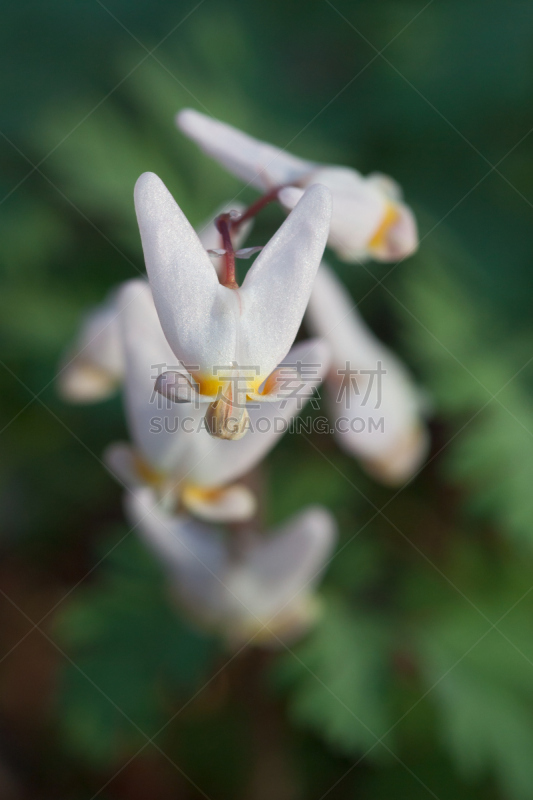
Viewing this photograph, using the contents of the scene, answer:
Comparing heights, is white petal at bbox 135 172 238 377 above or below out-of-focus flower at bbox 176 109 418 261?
below

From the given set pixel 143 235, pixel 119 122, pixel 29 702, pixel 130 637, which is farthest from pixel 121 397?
pixel 143 235

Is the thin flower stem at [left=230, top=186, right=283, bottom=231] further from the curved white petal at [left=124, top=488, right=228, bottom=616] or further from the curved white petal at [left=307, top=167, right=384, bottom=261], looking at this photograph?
the curved white petal at [left=124, top=488, right=228, bottom=616]

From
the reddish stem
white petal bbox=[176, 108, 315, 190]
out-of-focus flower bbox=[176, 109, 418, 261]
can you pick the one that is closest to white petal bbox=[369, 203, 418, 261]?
out-of-focus flower bbox=[176, 109, 418, 261]

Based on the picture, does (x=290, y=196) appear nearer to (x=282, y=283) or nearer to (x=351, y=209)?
(x=351, y=209)

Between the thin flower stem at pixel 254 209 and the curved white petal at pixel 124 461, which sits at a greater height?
the thin flower stem at pixel 254 209

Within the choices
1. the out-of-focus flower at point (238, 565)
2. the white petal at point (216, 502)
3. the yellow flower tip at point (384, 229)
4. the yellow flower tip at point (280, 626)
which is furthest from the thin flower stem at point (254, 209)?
the yellow flower tip at point (280, 626)

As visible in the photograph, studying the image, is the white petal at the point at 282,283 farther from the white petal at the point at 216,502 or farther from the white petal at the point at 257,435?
the white petal at the point at 216,502
